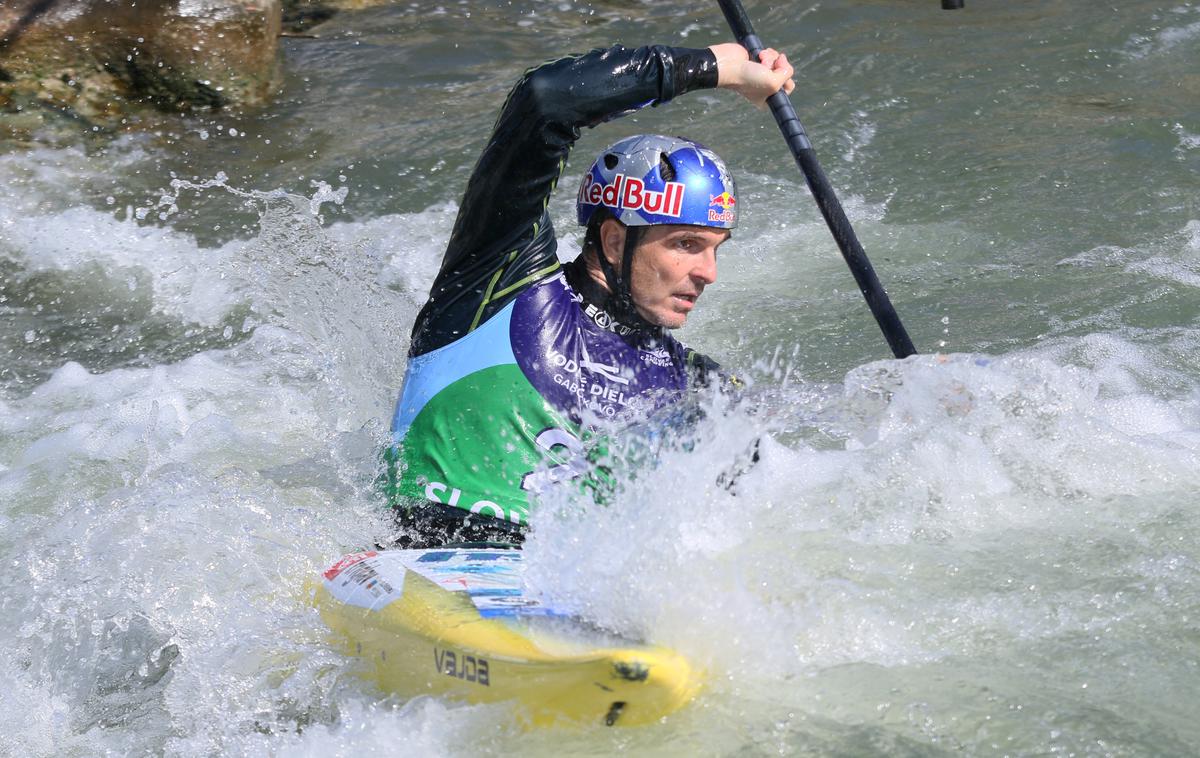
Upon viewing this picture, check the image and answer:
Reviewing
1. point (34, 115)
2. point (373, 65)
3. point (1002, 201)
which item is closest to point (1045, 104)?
point (1002, 201)

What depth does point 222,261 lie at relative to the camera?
754 centimetres

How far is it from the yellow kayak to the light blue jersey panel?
437 millimetres

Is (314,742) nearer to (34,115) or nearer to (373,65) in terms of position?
(34,115)

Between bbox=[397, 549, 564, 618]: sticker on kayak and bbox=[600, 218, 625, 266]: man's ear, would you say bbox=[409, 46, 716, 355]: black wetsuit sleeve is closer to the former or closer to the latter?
bbox=[600, 218, 625, 266]: man's ear

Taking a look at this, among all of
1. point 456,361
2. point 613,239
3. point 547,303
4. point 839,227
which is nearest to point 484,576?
point 456,361

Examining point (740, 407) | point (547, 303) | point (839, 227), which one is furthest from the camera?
point (839, 227)

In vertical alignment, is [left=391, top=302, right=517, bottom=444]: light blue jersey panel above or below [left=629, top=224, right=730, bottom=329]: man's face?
below

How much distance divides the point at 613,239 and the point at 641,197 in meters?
0.16

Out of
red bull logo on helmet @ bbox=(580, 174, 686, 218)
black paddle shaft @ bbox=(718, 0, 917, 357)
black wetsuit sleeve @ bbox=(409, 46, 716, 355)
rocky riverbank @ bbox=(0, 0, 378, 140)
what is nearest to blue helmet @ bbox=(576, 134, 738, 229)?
red bull logo on helmet @ bbox=(580, 174, 686, 218)

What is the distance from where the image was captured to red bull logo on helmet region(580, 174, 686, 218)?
3.88 meters

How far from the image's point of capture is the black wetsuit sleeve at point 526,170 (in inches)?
147

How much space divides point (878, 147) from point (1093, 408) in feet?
14.0

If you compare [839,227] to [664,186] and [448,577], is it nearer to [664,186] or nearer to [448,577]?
[664,186]

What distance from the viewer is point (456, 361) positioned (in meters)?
3.86
